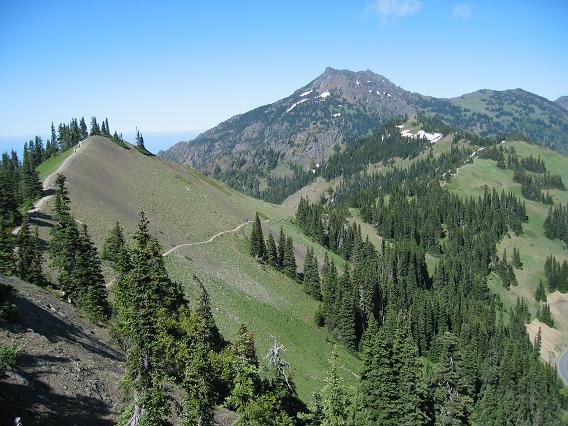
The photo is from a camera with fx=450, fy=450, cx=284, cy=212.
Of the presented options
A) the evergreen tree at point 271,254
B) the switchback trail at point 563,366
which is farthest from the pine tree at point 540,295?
the evergreen tree at point 271,254

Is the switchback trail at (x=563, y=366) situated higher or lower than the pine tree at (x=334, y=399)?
lower

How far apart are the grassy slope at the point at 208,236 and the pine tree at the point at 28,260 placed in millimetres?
15020

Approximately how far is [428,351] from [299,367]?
57.2 meters

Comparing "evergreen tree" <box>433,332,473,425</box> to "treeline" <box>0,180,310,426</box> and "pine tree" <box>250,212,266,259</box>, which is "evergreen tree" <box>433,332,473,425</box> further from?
"pine tree" <box>250,212,266,259</box>

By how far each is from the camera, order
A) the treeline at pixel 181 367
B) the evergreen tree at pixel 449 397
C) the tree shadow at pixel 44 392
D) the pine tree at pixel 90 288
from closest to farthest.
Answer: the tree shadow at pixel 44 392, the treeline at pixel 181 367, the evergreen tree at pixel 449 397, the pine tree at pixel 90 288

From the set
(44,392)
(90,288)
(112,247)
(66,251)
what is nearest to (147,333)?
(44,392)

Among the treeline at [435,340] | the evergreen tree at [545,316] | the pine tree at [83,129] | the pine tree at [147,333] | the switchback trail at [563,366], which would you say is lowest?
the switchback trail at [563,366]

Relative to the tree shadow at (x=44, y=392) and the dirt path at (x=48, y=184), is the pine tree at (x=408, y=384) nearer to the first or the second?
the tree shadow at (x=44, y=392)

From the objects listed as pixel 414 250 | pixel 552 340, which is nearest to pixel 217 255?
pixel 414 250

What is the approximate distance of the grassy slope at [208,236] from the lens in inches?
3007

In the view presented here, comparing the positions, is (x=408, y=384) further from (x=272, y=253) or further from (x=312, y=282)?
(x=272, y=253)

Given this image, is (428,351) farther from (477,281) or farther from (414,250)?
(477,281)

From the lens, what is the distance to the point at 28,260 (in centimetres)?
5897

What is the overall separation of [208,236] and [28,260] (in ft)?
173
